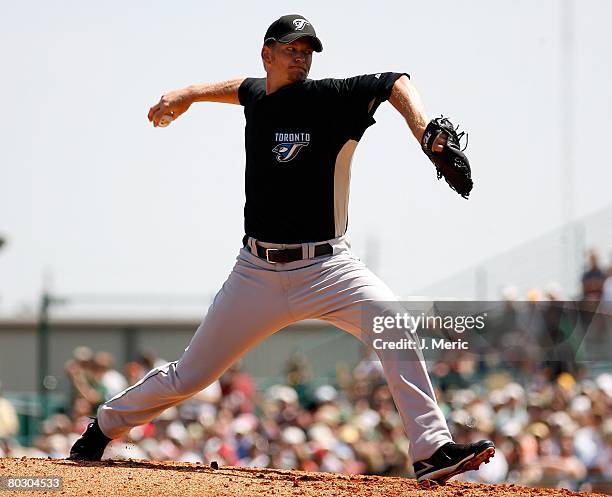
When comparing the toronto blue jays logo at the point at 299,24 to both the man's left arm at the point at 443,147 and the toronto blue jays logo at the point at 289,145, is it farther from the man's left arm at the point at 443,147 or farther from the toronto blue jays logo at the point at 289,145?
the man's left arm at the point at 443,147

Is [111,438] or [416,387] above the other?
[416,387]

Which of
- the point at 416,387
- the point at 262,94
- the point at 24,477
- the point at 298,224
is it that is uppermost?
the point at 262,94

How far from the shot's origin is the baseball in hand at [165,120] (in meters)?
6.29

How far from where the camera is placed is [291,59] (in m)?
5.65

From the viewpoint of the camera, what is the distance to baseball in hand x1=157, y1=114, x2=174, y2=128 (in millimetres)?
6285

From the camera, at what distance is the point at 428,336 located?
8.08 meters

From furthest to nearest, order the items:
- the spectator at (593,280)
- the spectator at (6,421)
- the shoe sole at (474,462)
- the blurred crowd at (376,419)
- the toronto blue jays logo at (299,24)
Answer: the spectator at (593,280), the spectator at (6,421), the blurred crowd at (376,419), the toronto blue jays logo at (299,24), the shoe sole at (474,462)

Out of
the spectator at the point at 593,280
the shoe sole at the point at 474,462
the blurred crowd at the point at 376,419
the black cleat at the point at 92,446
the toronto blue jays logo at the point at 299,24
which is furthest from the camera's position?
the spectator at the point at 593,280

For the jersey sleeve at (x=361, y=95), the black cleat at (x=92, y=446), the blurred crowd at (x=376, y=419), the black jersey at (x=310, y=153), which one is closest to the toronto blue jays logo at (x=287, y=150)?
the black jersey at (x=310, y=153)

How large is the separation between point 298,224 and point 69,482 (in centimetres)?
175

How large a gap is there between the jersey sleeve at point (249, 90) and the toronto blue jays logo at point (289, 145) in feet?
1.41

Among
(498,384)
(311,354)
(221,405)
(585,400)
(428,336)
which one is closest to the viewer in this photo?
(428,336)

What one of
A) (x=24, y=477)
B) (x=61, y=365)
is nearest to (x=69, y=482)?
(x=24, y=477)

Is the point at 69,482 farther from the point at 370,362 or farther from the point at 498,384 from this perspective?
the point at 370,362
